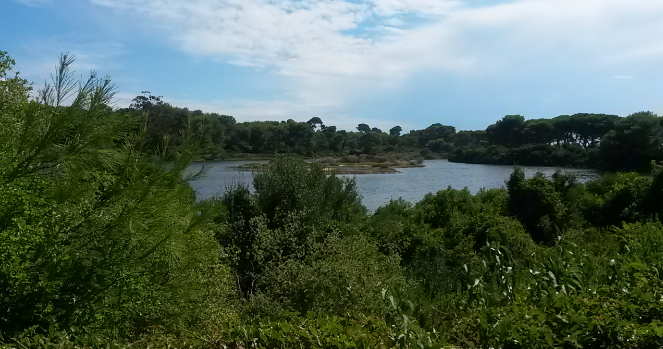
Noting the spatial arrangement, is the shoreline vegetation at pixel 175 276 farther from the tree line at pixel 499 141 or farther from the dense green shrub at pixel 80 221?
the tree line at pixel 499 141

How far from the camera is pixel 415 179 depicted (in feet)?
76.2

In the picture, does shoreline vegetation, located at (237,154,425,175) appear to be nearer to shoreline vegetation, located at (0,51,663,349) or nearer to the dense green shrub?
shoreline vegetation, located at (0,51,663,349)

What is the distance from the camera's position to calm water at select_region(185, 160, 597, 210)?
15.6 meters

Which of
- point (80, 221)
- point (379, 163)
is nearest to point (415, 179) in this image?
point (379, 163)

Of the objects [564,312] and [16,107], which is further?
[16,107]

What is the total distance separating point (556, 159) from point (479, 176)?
3.71 m

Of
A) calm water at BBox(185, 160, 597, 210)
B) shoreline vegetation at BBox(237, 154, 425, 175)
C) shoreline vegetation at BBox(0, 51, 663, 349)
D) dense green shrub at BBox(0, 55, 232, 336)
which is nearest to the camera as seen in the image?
shoreline vegetation at BBox(0, 51, 663, 349)

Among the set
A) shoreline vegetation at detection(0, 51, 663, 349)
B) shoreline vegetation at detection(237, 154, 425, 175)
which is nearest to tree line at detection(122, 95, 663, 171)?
shoreline vegetation at detection(237, 154, 425, 175)

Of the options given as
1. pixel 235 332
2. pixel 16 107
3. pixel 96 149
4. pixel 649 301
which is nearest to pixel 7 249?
pixel 96 149

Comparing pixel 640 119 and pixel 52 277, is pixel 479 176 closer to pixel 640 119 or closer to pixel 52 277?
pixel 640 119

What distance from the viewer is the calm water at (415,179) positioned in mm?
15594

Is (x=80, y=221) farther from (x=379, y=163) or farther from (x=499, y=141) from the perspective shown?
(x=499, y=141)

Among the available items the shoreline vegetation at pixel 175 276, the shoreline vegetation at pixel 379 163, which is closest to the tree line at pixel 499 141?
the shoreline vegetation at pixel 379 163

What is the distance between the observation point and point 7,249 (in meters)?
3.25
